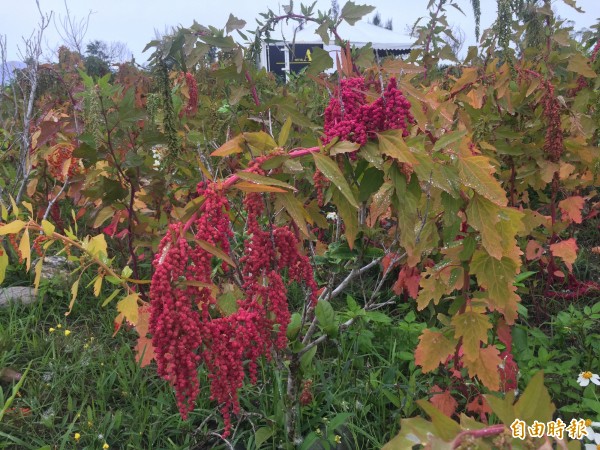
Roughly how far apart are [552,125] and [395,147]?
1.70m

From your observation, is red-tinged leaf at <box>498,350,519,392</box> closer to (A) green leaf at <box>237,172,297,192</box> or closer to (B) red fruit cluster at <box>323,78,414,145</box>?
(B) red fruit cluster at <box>323,78,414,145</box>

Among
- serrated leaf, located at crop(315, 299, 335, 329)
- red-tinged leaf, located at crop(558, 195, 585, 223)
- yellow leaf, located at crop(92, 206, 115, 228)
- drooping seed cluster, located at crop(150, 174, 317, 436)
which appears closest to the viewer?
drooping seed cluster, located at crop(150, 174, 317, 436)

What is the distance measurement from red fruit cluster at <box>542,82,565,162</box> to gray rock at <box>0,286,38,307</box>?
2.71 m

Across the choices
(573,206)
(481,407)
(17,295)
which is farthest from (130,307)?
(573,206)

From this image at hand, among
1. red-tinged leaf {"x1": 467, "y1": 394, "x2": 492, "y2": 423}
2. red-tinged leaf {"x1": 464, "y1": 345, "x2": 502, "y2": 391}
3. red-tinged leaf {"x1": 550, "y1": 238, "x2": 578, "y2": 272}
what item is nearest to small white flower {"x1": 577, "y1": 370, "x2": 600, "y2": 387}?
red-tinged leaf {"x1": 467, "y1": 394, "x2": 492, "y2": 423}

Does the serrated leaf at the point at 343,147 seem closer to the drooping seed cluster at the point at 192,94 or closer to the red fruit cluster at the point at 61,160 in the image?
the drooping seed cluster at the point at 192,94

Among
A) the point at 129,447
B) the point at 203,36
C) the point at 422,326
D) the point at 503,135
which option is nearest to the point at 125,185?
the point at 203,36

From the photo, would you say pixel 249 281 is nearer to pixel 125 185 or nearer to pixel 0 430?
pixel 125 185

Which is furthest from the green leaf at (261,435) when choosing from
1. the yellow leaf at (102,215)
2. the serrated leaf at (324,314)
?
the yellow leaf at (102,215)

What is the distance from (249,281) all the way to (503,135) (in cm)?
165

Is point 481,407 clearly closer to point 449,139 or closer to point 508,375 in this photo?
point 508,375

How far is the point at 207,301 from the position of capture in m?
1.09

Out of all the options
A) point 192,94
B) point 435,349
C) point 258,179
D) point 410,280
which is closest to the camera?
point 258,179

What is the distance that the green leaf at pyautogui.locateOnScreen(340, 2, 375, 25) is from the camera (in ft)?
5.00
